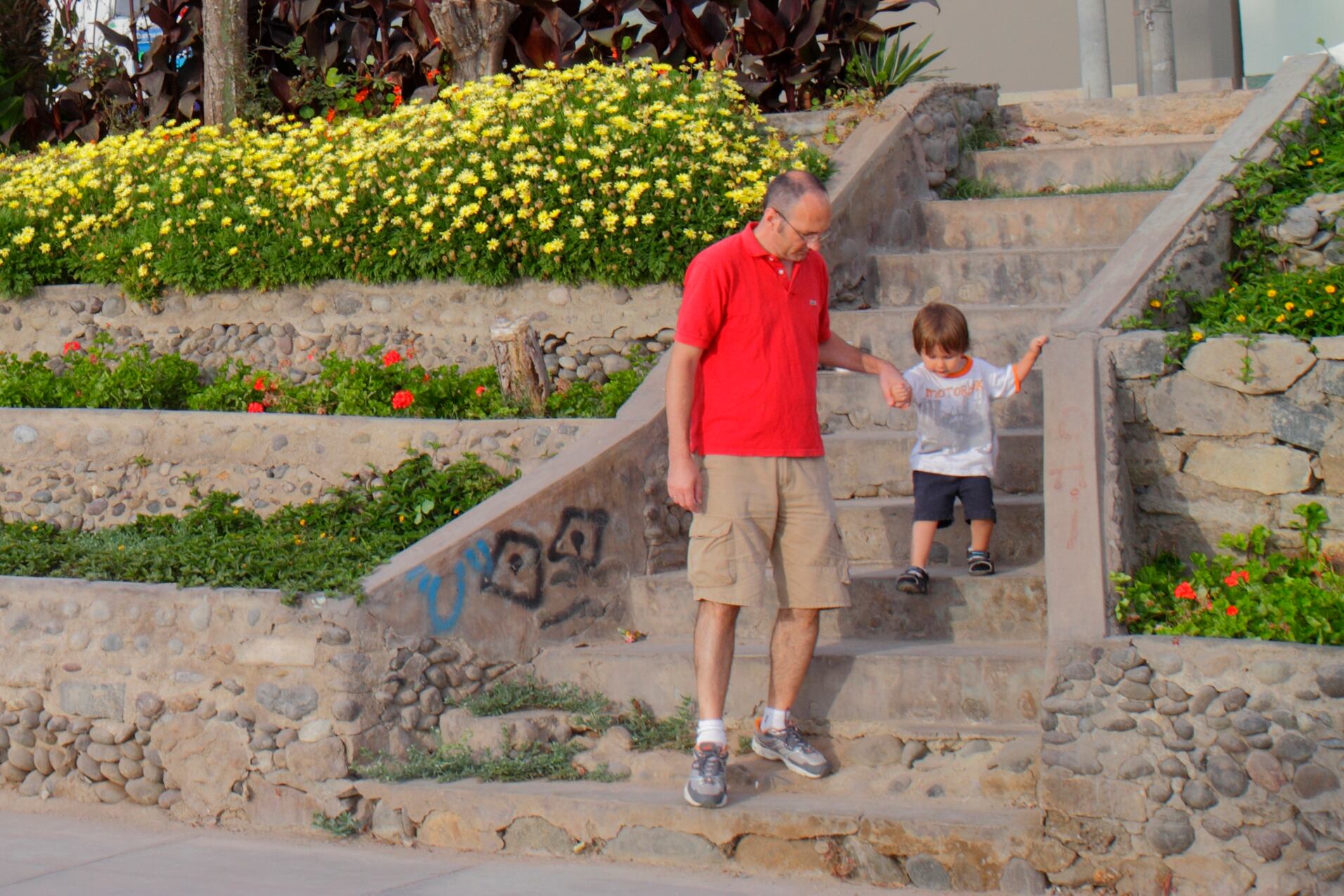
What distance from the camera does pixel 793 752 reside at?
4.79m

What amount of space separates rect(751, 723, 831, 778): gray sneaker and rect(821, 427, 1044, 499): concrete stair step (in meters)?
1.50

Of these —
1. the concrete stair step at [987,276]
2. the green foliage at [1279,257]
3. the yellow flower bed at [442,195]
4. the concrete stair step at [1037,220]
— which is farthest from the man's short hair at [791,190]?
the concrete stair step at [1037,220]

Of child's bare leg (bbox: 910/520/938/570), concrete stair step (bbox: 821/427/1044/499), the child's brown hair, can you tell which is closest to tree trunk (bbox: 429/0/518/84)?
concrete stair step (bbox: 821/427/1044/499)

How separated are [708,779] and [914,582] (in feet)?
3.70

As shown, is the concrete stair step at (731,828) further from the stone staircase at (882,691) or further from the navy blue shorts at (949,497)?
the navy blue shorts at (949,497)

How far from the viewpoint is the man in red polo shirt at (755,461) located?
4.61 meters

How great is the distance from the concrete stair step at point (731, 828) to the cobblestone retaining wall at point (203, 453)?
1.70m

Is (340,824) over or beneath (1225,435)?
beneath

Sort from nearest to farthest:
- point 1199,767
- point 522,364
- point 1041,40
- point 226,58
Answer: point 1199,767
point 522,364
point 226,58
point 1041,40

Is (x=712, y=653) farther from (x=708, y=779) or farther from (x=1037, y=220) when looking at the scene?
(x=1037, y=220)

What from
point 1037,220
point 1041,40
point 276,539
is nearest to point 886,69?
point 1037,220

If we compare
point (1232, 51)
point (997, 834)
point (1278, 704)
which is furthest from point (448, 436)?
point (1232, 51)

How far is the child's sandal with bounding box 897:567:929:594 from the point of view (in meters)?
5.28

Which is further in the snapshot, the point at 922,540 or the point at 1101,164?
the point at 1101,164
